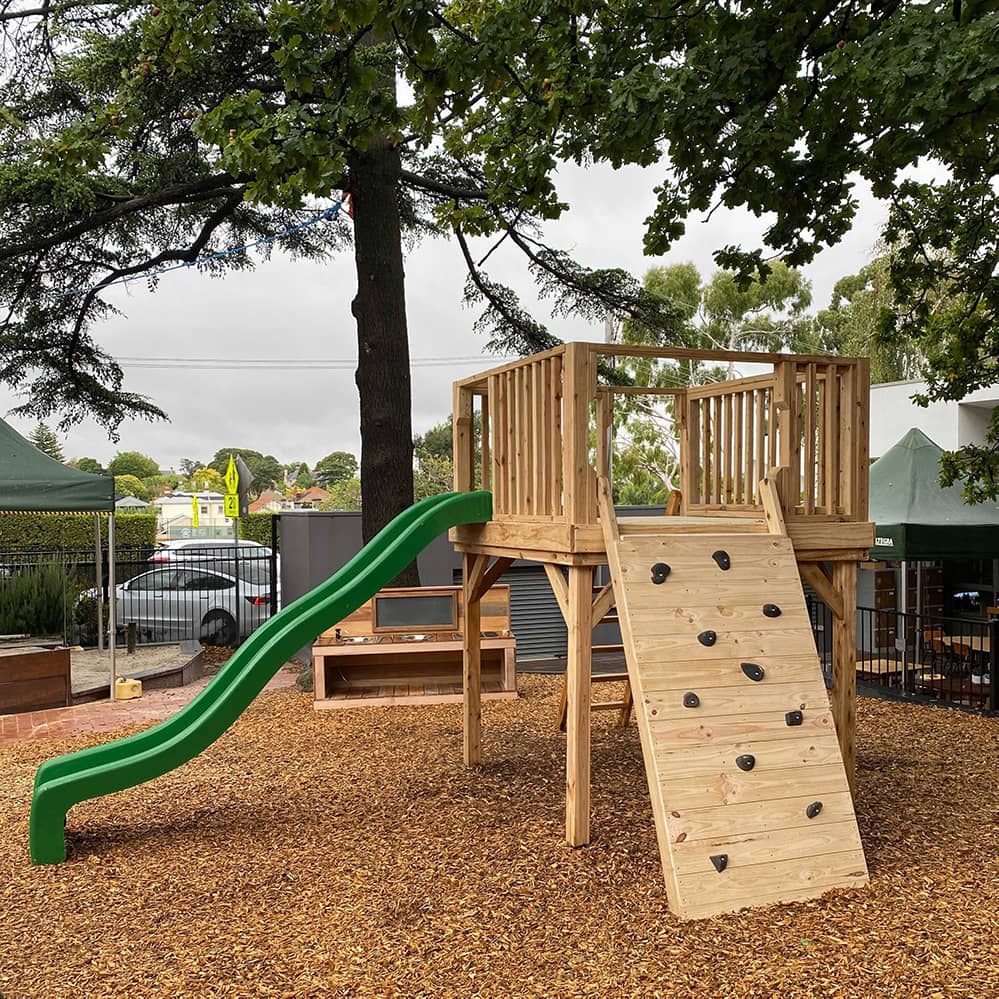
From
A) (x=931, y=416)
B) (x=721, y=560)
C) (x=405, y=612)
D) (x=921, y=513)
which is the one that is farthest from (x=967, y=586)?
(x=721, y=560)

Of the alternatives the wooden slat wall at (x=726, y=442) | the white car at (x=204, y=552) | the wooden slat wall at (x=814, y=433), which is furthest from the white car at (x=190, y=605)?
the wooden slat wall at (x=814, y=433)

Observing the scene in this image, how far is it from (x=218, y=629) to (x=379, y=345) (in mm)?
6221

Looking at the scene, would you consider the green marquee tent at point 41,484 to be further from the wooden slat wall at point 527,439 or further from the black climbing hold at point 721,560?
the black climbing hold at point 721,560

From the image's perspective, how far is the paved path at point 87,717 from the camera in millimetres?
8625

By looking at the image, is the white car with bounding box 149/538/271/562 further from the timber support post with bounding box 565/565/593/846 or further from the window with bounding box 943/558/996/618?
the window with bounding box 943/558/996/618

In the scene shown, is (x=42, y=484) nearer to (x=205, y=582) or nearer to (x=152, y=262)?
(x=152, y=262)

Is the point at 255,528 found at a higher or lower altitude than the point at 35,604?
higher

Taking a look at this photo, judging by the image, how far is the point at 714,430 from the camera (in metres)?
7.30

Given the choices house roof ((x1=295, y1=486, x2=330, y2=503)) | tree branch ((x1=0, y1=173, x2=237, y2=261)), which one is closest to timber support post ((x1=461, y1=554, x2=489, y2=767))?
tree branch ((x1=0, y1=173, x2=237, y2=261))

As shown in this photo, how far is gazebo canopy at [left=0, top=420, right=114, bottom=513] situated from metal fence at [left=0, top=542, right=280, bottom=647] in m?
2.18

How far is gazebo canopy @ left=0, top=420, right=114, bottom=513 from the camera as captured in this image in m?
8.97

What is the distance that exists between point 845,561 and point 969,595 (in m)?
9.11

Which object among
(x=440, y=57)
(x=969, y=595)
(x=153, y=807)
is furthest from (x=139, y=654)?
(x=969, y=595)

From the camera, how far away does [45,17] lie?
38.5 feet
